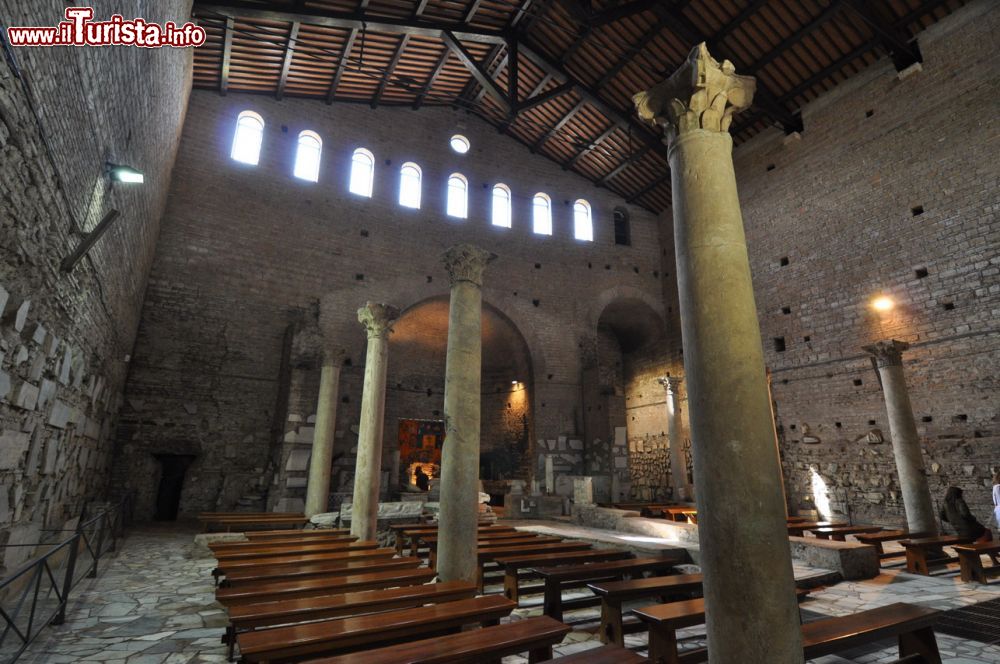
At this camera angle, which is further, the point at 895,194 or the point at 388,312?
the point at 895,194

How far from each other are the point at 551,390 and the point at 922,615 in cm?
1221

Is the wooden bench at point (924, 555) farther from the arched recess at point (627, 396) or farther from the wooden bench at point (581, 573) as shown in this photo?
the arched recess at point (627, 396)

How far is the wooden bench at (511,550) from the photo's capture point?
5.36m

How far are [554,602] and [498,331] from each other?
12094mm

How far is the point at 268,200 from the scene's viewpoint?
1349cm

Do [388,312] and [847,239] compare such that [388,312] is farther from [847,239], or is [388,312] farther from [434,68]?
[847,239]

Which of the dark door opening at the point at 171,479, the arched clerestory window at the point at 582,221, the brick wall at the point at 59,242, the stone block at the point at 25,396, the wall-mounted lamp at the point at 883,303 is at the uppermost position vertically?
the arched clerestory window at the point at 582,221

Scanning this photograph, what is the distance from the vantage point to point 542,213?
17.3 metres

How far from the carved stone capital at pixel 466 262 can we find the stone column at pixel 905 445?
7297 mm

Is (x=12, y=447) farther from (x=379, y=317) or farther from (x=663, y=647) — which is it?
(x=663, y=647)

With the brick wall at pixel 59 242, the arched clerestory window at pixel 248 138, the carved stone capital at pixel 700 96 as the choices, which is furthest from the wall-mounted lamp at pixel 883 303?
the arched clerestory window at pixel 248 138

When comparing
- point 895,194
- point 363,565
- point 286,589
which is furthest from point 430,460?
point 895,194

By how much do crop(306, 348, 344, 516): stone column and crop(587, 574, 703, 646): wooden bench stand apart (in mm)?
8108

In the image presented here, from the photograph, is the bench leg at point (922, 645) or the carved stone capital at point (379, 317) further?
the carved stone capital at point (379, 317)
